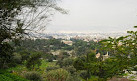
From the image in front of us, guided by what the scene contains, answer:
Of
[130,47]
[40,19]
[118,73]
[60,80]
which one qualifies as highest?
[40,19]

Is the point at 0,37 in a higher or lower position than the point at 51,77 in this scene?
higher

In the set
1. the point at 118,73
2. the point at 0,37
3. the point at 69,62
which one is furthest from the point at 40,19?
the point at 69,62

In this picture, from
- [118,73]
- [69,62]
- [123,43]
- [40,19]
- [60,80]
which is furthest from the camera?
[69,62]

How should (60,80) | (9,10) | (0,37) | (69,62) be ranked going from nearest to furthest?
(9,10) → (0,37) → (60,80) → (69,62)

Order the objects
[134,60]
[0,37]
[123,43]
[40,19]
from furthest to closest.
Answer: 1. [40,19]
2. [0,37]
3. [123,43]
4. [134,60]

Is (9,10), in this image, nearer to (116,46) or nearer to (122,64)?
(116,46)

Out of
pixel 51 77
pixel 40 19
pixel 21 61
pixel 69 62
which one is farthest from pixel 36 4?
pixel 21 61

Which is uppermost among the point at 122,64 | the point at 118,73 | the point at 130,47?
the point at 130,47

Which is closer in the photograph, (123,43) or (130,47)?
(130,47)

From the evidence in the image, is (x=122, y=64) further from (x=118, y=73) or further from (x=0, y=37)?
(x=0, y=37)
